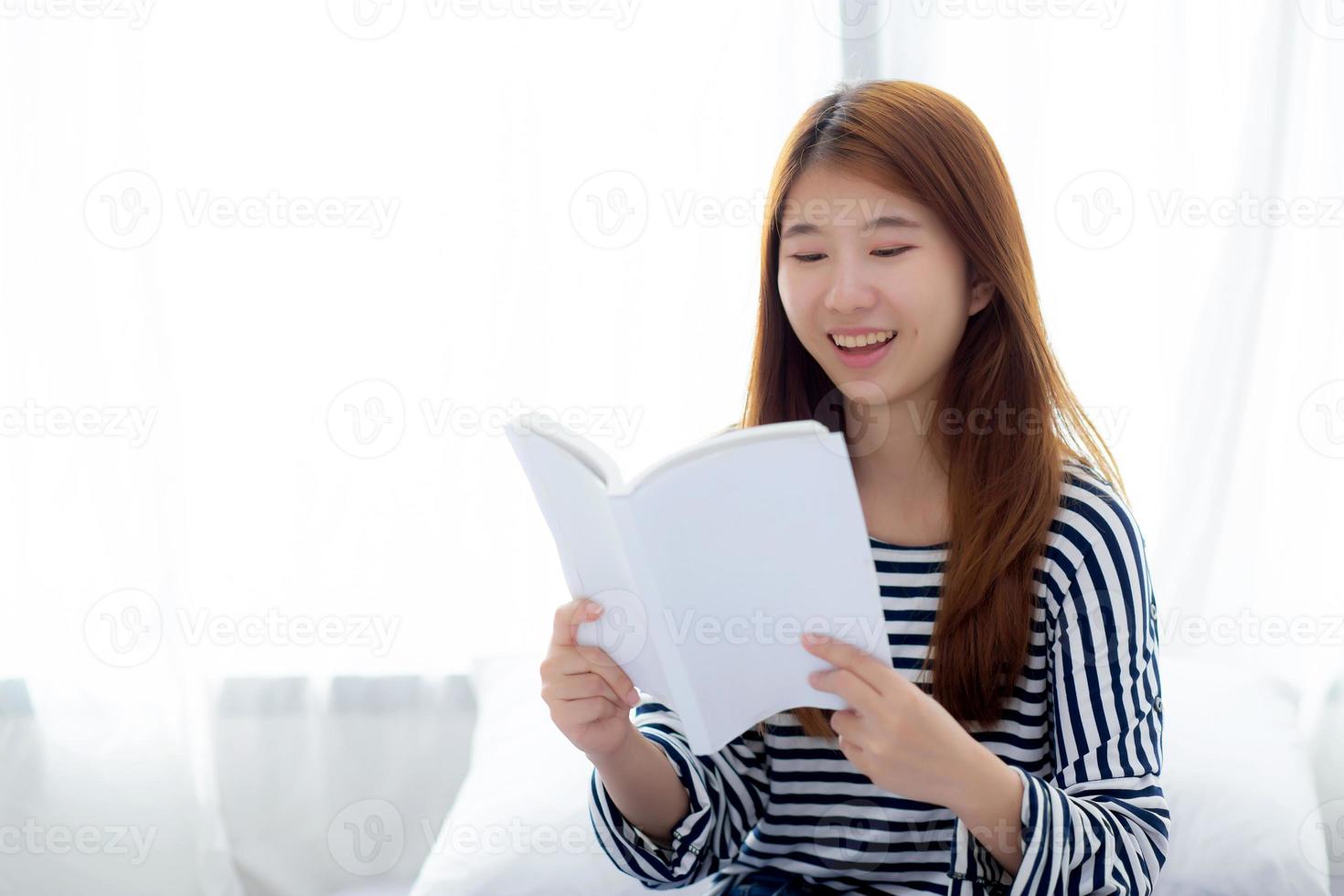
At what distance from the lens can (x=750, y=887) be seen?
3.44 feet

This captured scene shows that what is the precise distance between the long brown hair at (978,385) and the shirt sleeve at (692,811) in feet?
0.32

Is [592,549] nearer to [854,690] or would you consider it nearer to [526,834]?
[854,690]

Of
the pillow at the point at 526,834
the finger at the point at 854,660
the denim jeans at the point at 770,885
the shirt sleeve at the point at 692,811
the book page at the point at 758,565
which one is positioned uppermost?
the book page at the point at 758,565

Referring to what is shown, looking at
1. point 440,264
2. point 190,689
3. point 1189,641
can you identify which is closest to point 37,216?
point 440,264

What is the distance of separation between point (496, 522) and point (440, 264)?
0.43 meters

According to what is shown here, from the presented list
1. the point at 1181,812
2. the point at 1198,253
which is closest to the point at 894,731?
the point at 1181,812

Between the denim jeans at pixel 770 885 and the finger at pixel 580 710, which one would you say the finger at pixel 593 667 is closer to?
the finger at pixel 580 710

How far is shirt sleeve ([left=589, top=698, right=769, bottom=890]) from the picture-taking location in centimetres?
102

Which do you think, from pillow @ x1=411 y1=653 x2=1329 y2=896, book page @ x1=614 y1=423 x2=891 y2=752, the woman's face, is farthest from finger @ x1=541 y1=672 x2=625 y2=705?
pillow @ x1=411 y1=653 x2=1329 y2=896

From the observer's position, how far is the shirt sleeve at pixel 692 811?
3.36 ft

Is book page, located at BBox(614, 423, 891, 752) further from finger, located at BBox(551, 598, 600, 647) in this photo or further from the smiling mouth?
the smiling mouth

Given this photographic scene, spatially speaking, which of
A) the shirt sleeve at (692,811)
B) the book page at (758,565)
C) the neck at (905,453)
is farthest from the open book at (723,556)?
the neck at (905,453)

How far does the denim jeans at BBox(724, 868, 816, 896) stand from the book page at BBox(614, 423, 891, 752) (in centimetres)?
29

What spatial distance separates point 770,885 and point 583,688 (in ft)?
1.01
